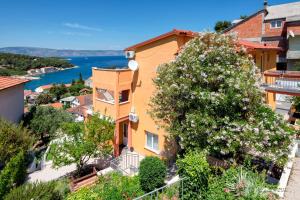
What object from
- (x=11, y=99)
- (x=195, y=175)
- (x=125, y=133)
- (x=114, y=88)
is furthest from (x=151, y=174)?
(x=11, y=99)

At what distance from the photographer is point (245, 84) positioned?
1052cm

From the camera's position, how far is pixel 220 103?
10.4 meters

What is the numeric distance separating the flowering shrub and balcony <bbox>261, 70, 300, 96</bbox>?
401 centimetres

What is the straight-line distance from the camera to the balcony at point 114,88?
62.1 ft

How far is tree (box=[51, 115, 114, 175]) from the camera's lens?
15953 mm

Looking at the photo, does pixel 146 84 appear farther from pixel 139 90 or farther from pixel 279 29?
pixel 279 29

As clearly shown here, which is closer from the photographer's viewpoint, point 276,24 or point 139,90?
point 139,90

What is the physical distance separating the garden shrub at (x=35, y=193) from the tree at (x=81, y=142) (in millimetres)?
4336

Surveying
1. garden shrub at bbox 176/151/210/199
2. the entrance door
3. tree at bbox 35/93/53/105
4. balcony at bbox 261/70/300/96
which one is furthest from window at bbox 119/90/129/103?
tree at bbox 35/93/53/105

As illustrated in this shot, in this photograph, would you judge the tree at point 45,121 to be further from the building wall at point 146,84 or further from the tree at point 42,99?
the tree at point 42,99

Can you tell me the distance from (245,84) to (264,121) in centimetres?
203

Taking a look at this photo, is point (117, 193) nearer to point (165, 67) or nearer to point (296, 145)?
point (165, 67)

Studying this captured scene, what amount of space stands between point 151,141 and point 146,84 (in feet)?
16.3

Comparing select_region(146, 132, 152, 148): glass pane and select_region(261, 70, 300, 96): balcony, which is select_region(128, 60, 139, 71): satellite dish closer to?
select_region(146, 132, 152, 148): glass pane
